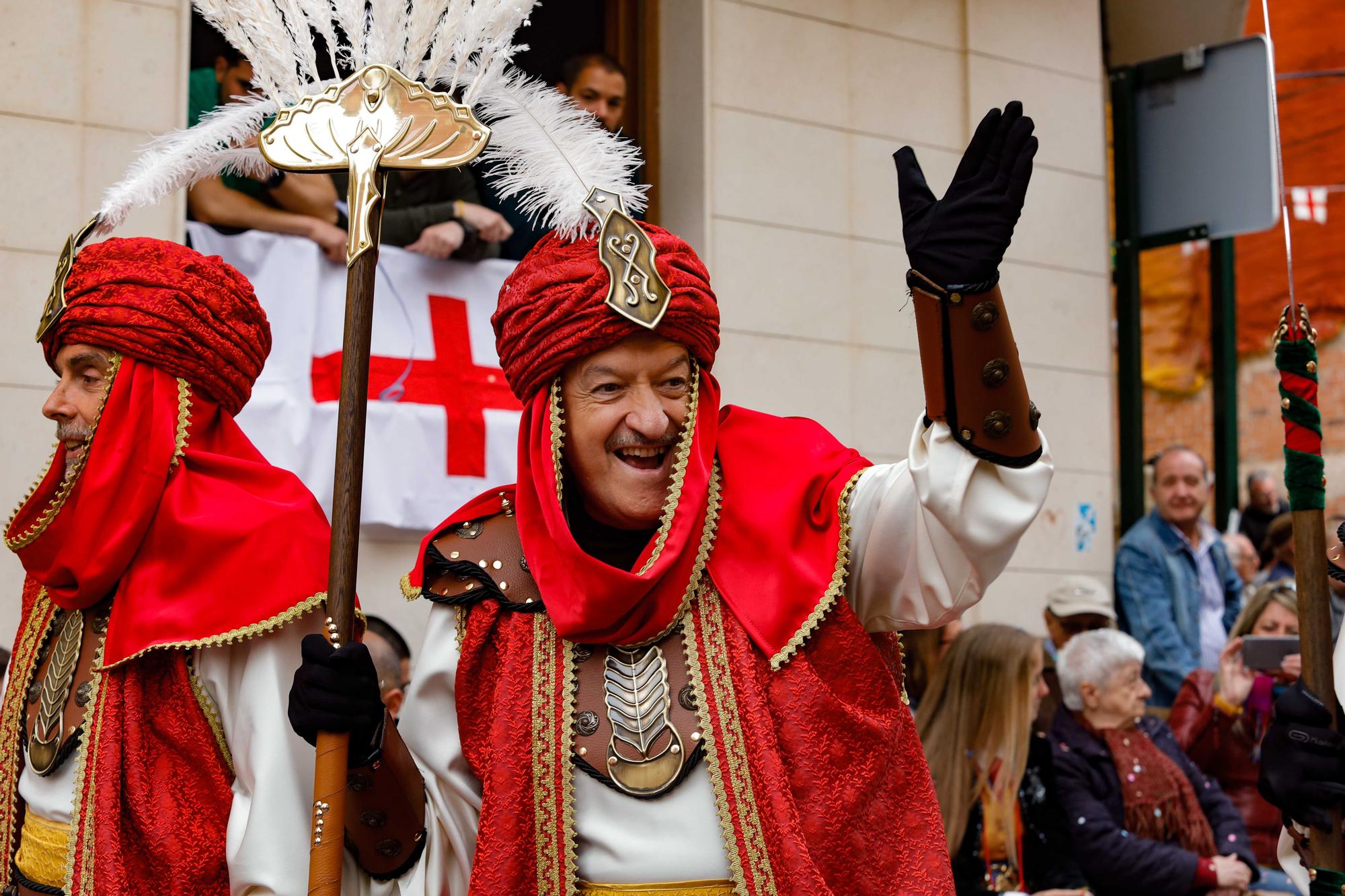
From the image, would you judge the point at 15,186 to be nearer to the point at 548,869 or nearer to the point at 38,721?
the point at 38,721

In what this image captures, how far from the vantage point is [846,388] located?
24.5ft

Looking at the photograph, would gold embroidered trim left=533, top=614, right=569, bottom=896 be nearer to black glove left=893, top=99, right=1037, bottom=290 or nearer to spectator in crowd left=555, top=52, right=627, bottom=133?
black glove left=893, top=99, right=1037, bottom=290

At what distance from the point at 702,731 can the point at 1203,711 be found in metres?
4.20

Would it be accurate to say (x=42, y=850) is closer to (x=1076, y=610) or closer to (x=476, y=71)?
(x=476, y=71)

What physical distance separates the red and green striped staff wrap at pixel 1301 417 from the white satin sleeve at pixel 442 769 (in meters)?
1.76

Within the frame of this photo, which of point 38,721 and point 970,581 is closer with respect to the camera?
point 970,581

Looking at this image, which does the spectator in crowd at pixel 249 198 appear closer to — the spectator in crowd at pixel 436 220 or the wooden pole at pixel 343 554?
the spectator in crowd at pixel 436 220

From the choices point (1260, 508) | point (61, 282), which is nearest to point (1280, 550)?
point (1260, 508)

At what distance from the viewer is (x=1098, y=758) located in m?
5.70

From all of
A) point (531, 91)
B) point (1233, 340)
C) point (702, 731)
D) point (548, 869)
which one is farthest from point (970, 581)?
point (1233, 340)

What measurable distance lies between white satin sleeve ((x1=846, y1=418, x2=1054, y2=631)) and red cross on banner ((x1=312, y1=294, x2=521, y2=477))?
3.60m

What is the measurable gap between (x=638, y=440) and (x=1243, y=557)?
704cm

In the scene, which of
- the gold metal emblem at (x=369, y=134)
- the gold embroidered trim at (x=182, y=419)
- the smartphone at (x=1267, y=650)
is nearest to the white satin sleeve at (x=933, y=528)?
the gold metal emblem at (x=369, y=134)

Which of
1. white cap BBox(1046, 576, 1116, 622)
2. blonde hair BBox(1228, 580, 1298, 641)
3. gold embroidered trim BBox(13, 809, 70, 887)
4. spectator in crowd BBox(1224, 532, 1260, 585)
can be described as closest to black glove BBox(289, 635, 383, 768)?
gold embroidered trim BBox(13, 809, 70, 887)
